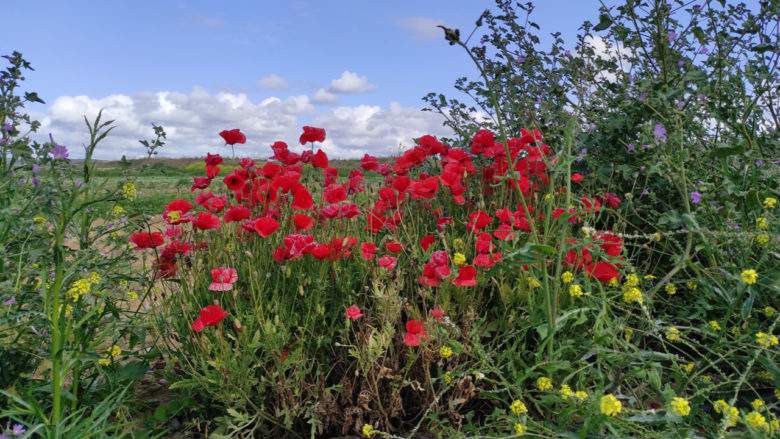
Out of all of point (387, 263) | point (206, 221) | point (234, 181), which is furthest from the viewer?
point (234, 181)

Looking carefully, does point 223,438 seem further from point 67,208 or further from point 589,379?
point 589,379

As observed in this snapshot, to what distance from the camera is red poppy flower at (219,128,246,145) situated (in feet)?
10.1

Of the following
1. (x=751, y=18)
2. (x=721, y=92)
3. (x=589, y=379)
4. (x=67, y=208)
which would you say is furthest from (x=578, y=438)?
(x=751, y=18)

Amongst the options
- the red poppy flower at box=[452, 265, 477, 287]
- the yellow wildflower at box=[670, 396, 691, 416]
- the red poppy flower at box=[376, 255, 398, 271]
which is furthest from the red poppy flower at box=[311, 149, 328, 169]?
the yellow wildflower at box=[670, 396, 691, 416]

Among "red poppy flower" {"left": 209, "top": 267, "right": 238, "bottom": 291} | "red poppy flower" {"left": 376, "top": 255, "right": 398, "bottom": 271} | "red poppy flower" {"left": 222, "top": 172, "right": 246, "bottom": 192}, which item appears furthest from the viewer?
"red poppy flower" {"left": 222, "top": 172, "right": 246, "bottom": 192}

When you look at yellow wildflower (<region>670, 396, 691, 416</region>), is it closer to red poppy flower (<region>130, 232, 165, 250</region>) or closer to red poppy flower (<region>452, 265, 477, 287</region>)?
red poppy flower (<region>452, 265, 477, 287</region>)

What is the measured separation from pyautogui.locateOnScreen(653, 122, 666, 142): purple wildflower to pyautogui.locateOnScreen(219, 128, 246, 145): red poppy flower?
2037mm

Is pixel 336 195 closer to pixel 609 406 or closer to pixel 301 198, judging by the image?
pixel 301 198

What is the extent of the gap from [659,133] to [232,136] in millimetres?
2158

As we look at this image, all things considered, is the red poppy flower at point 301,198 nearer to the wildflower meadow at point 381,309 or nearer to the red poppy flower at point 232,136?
the wildflower meadow at point 381,309

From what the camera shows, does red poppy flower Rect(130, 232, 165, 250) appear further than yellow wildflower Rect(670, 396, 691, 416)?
Yes

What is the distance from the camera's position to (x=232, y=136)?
3.08m

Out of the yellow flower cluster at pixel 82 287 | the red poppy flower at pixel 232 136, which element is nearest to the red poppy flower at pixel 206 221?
the yellow flower cluster at pixel 82 287

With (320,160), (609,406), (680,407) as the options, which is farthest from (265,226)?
(680,407)
